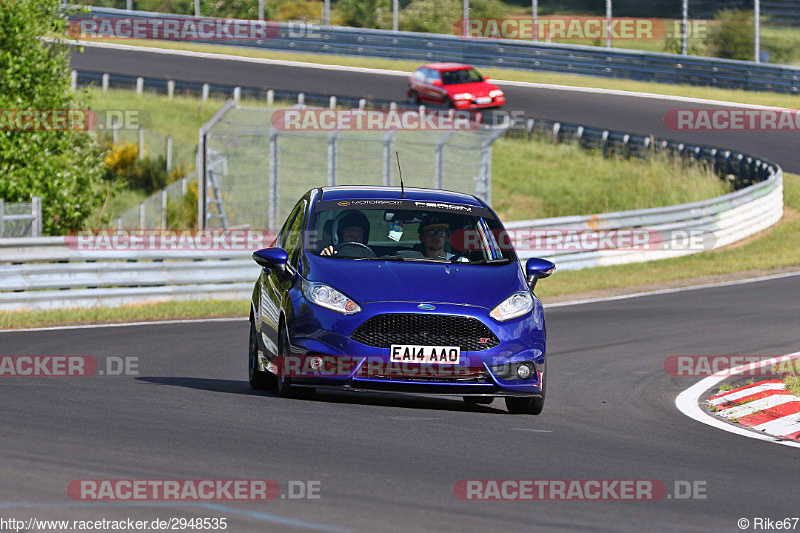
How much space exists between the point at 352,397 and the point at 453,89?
31483 mm

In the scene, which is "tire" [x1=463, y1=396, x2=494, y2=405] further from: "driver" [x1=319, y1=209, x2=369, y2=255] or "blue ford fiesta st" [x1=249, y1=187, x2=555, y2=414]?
"driver" [x1=319, y1=209, x2=369, y2=255]

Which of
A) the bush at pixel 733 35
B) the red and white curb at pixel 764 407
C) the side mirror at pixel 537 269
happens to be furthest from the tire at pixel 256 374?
the bush at pixel 733 35

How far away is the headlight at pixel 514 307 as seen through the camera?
8.98m

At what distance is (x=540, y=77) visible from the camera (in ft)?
155

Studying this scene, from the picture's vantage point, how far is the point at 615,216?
2489cm

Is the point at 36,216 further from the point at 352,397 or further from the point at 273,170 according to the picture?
the point at 352,397

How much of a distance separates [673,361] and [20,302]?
8.82 m

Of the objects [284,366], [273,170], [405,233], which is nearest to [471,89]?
[273,170]

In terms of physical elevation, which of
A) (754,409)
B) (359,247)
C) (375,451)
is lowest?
(754,409)

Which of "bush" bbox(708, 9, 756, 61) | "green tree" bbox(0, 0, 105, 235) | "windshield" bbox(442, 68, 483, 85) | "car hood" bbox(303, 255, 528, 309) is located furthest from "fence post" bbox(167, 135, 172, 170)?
"car hood" bbox(303, 255, 528, 309)

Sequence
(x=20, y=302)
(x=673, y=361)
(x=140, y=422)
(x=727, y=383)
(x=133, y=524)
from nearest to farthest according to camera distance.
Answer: (x=133, y=524)
(x=140, y=422)
(x=727, y=383)
(x=673, y=361)
(x=20, y=302)

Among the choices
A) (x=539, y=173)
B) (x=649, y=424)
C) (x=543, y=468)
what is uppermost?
(x=543, y=468)

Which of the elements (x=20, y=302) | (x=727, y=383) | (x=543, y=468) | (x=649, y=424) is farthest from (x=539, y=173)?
(x=543, y=468)

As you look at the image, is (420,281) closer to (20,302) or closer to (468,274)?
(468,274)
